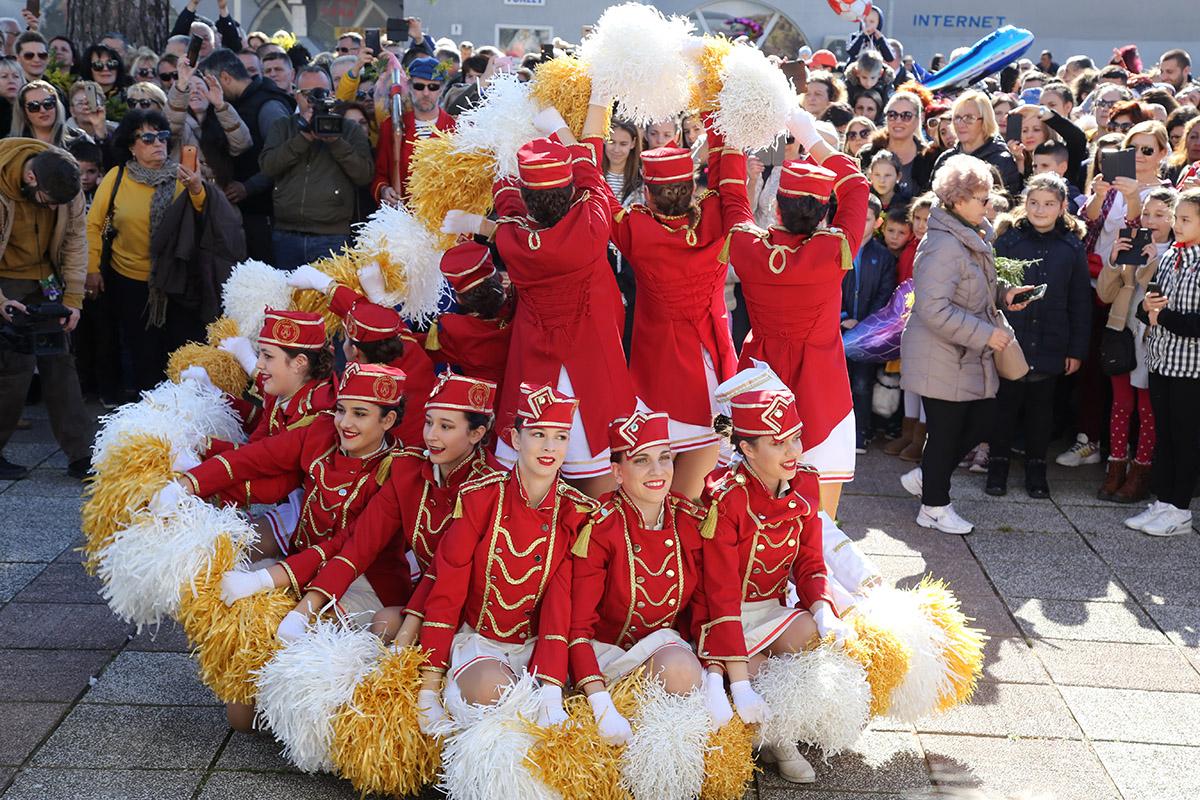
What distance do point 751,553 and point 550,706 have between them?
0.86 m

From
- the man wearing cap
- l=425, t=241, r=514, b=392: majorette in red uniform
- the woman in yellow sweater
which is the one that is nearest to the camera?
l=425, t=241, r=514, b=392: majorette in red uniform

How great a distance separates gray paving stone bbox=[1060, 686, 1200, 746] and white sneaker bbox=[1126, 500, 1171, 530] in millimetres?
1819

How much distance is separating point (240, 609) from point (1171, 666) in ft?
11.4

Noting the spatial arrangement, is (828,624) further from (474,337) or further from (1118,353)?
(1118,353)

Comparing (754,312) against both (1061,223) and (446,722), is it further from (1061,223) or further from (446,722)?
(1061,223)

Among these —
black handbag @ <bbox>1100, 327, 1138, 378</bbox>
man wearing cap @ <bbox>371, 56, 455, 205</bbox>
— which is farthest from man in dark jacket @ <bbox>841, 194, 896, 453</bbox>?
man wearing cap @ <bbox>371, 56, 455, 205</bbox>

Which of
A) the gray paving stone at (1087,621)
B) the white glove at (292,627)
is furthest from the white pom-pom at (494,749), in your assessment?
the gray paving stone at (1087,621)

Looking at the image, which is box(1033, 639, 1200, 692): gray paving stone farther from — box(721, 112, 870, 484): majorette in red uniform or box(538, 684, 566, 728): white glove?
box(538, 684, 566, 728): white glove

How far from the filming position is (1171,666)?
15.0ft

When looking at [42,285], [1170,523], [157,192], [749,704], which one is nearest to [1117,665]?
[1170,523]

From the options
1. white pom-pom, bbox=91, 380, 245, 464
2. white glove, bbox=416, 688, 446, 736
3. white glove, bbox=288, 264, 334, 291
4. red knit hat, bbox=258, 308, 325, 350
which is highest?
white glove, bbox=288, 264, 334, 291

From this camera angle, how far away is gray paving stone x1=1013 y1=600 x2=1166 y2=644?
4840 mm

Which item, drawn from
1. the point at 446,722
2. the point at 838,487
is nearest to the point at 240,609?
the point at 446,722

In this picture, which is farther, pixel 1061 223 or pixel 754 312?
pixel 1061 223
